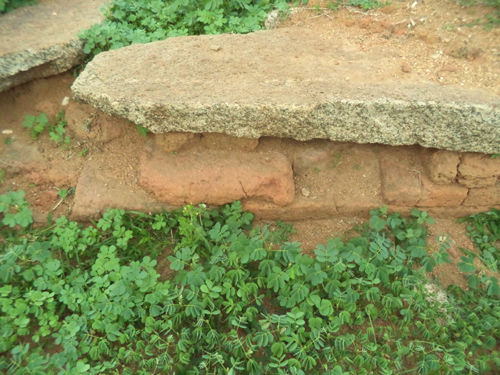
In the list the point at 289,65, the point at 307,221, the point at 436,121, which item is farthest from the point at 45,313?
the point at 436,121

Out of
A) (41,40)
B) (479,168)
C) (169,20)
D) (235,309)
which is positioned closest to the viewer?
(235,309)

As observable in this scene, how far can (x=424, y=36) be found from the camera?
274 cm

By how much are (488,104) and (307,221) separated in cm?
135

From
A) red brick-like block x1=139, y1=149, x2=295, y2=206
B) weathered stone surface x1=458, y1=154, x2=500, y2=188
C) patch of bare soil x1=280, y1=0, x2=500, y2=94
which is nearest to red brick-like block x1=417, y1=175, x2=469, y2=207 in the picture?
weathered stone surface x1=458, y1=154, x2=500, y2=188

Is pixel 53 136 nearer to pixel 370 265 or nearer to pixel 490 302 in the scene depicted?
pixel 370 265

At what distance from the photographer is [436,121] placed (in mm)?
2297

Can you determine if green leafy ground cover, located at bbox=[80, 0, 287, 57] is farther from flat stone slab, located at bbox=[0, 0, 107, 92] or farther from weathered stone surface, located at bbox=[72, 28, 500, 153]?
weathered stone surface, located at bbox=[72, 28, 500, 153]

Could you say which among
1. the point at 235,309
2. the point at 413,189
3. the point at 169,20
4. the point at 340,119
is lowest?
the point at 235,309

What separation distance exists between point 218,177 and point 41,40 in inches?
67.3

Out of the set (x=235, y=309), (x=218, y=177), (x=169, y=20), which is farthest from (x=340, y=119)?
(x=169, y=20)

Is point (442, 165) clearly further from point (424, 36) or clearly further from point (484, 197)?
point (424, 36)

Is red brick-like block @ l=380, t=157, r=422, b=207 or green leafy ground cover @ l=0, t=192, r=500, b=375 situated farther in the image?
red brick-like block @ l=380, t=157, r=422, b=207

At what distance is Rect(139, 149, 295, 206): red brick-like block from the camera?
2.68 metres

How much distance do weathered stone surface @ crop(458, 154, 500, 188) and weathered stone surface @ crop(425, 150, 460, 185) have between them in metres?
0.05
